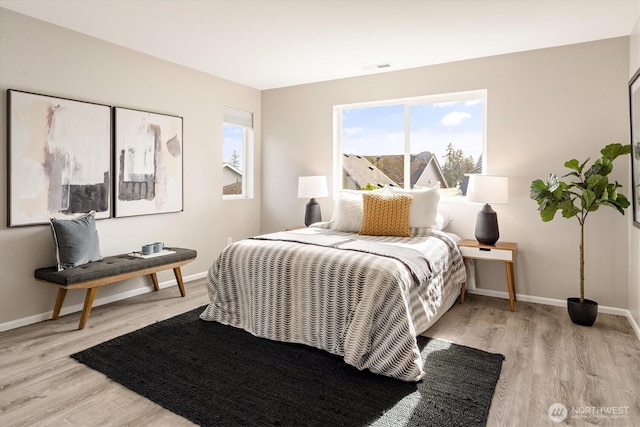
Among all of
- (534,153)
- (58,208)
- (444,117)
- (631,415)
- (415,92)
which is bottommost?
(631,415)

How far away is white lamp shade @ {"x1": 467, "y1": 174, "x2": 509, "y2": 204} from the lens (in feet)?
11.8

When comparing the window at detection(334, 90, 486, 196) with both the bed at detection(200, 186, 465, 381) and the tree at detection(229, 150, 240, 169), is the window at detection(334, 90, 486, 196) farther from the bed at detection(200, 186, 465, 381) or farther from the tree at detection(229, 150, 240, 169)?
the tree at detection(229, 150, 240, 169)

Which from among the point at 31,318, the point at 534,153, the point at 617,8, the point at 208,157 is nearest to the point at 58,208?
the point at 31,318

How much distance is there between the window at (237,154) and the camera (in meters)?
5.10

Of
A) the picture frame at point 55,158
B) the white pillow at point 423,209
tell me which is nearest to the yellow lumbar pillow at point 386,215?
the white pillow at point 423,209

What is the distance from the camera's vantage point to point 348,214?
13.1ft

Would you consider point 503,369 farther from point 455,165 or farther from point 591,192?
point 455,165

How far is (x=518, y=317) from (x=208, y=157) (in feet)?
12.1

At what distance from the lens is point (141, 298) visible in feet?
12.8

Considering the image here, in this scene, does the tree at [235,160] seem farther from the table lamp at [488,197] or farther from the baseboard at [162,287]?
the table lamp at [488,197]

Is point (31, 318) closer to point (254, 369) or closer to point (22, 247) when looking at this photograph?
point (22, 247)

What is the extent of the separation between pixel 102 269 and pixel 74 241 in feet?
1.07

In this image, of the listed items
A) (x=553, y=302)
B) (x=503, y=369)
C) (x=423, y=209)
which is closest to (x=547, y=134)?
(x=423, y=209)

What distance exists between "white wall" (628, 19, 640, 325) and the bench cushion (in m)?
3.88
